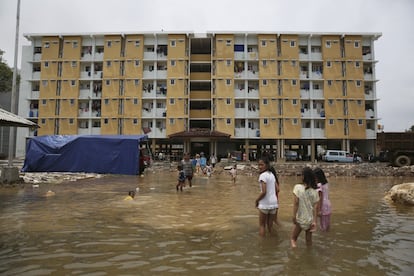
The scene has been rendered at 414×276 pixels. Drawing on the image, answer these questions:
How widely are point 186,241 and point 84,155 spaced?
1670cm

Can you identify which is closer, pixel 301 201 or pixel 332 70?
pixel 301 201

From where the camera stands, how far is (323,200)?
5.92 metres

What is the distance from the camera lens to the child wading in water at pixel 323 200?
228 inches

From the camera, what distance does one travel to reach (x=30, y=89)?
137ft

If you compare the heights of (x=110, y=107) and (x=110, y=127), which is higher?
(x=110, y=107)

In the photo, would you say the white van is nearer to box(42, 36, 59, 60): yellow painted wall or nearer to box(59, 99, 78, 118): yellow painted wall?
box(59, 99, 78, 118): yellow painted wall

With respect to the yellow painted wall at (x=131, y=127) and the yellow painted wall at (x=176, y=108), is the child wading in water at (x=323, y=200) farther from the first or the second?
the yellow painted wall at (x=131, y=127)

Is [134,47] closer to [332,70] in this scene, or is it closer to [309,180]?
[332,70]

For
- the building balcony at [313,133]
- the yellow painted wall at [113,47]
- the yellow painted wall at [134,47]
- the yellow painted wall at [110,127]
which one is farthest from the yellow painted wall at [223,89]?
the yellow painted wall at [113,47]

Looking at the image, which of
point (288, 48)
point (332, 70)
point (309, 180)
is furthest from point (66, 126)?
point (309, 180)

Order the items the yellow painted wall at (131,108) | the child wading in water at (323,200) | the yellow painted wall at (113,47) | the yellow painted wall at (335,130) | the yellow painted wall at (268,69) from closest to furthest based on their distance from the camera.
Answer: the child wading in water at (323,200)
the yellow painted wall at (335,130)
the yellow painted wall at (131,108)
the yellow painted wall at (268,69)
the yellow painted wall at (113,47)

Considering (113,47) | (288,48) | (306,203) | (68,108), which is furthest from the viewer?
(113,47)

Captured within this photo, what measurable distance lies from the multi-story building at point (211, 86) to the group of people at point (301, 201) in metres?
33.2

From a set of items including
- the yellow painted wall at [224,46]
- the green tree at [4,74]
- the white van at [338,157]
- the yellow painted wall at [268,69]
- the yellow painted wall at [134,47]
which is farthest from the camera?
the yellow painted wall at [134,47]
